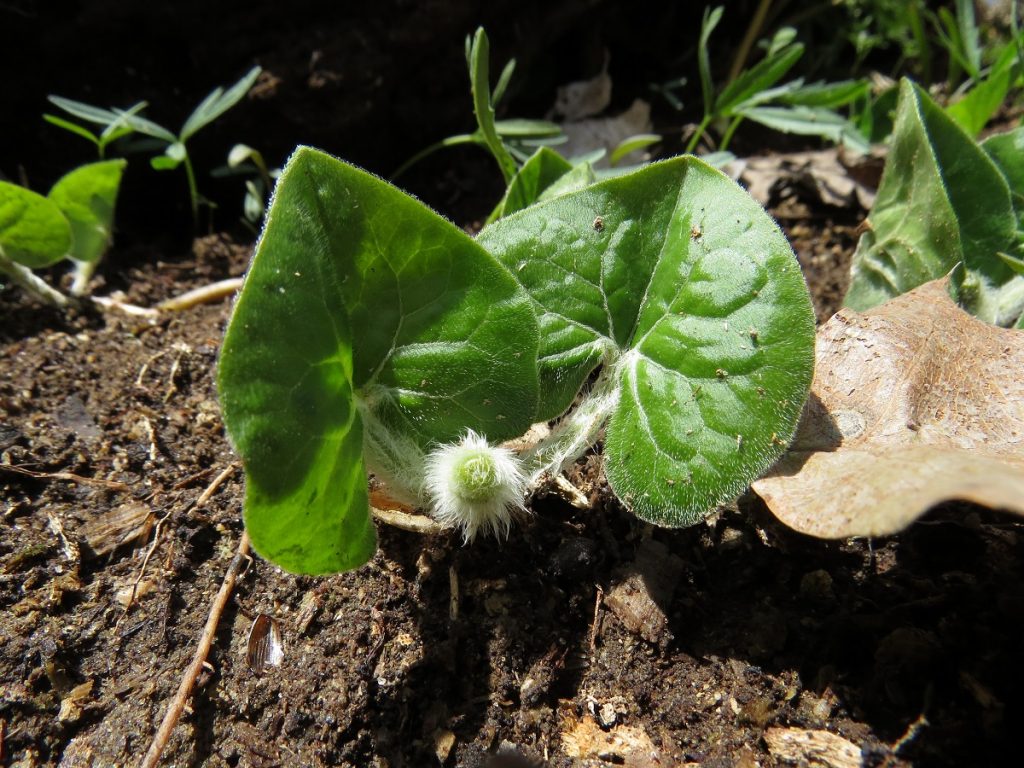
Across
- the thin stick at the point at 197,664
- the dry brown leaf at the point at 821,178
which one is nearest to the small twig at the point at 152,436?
the thin stick at the point at 197,664

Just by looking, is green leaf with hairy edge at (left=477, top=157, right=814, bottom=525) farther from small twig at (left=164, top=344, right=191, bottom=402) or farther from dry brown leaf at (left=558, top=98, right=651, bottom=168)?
dry brown leaf at (left=558, top=98, right=651, bottom=168)

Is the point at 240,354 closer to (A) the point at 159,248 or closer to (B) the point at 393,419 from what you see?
(B) the point at 393,419

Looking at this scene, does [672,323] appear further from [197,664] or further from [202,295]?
[202,295]

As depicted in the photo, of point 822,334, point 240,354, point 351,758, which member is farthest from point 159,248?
point 822,334

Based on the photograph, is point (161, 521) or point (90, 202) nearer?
point (161, 521)

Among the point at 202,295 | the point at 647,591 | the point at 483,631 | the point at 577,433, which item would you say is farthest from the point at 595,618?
the point at 202,295

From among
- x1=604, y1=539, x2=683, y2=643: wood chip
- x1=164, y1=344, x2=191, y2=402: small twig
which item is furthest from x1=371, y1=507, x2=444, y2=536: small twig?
x1=164, y1=344, x2=191, y2=402: small twig
